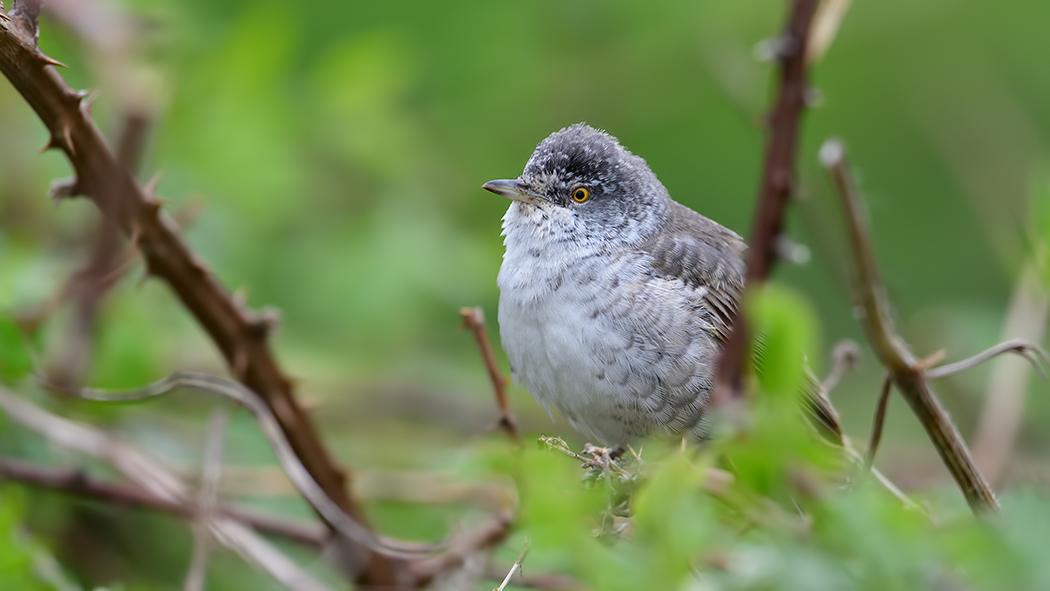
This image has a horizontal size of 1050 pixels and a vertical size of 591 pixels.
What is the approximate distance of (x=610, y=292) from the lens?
9.53 ft

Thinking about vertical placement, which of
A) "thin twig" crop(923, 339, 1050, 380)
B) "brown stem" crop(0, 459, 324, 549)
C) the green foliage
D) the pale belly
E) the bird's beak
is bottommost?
"brown stem" crop(0, 459, 324, 549)

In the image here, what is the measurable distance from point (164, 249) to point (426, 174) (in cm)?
316

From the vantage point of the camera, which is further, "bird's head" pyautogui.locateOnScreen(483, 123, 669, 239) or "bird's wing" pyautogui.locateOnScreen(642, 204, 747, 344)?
"bird's head" pyautogui.locateOnScreen(483, 123, 669, 239)

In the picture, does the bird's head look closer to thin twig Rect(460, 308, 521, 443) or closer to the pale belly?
the pale belly

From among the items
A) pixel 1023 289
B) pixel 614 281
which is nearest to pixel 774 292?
pixel 614 281

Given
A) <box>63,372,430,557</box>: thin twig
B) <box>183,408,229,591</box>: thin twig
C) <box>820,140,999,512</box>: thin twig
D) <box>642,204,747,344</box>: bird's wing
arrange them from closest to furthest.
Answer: <box>820,140,999,512</box>: thin twig, <box>183,408,229,591</box>: thin twig, <box>63,372,430,557</box>: thin twig, <box>642,204,747,344</box>: bird's wing

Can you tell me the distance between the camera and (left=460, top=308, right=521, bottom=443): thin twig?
7.39ft

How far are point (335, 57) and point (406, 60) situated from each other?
34cm

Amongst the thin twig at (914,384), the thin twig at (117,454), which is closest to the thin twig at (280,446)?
the thin twig at (117,454)

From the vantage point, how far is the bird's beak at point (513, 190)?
333 centimetres

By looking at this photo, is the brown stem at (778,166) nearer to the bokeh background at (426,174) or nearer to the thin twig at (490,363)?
the thin twig at (490,363)

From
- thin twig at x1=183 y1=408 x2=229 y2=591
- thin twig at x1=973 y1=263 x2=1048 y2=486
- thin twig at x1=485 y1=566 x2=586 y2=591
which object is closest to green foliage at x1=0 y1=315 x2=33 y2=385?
thin twig at x1=183 y1=408 x2=229 y2=591

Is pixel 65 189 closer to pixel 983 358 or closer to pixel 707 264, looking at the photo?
pixel 983 358

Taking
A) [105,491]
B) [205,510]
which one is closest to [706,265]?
[205,510]
